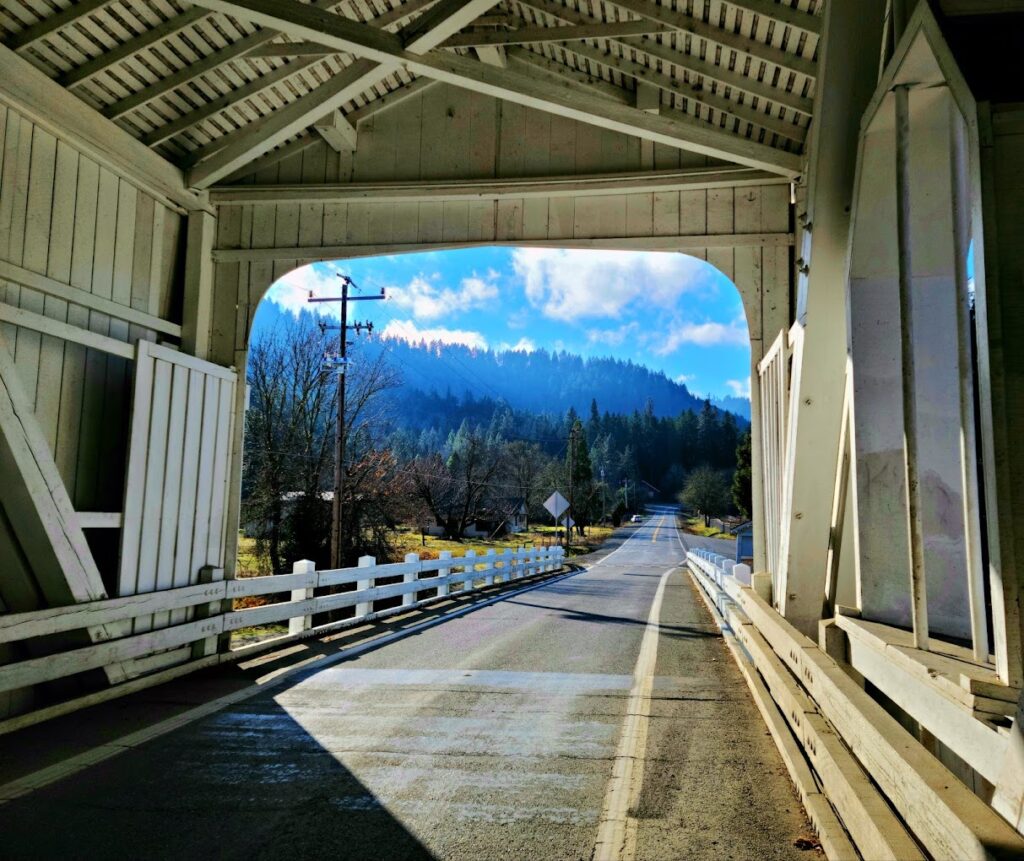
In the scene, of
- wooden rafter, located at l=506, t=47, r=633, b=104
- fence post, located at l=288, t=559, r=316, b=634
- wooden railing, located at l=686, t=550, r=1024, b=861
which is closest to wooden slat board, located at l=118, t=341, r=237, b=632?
fence post, located at l=288, t=559, r=316, b=634

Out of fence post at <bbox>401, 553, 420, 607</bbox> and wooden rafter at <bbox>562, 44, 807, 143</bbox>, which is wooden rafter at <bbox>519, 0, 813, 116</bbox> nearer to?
wooden rafter at <bbox>562, 44, 807, 143</bbox>

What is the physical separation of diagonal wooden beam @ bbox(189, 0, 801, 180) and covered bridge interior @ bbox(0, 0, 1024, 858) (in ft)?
0.09

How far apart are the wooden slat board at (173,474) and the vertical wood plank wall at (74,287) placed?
0.23m

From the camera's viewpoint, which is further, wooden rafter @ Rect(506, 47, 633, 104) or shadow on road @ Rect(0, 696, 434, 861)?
wooden rafter @ Rect(506, 47, 633, 104)

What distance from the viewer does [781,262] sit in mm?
7359

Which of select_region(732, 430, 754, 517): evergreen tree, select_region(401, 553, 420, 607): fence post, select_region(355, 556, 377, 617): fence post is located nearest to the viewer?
select_region(355, 556, 377, 617): fence post

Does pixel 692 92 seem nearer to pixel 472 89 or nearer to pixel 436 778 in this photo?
pixel 472 89

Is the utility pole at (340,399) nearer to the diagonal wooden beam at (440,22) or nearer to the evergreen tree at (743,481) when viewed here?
the diagonal wooden beam at (440,22)

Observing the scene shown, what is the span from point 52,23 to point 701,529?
92.1 m

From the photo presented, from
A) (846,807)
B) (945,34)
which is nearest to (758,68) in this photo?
(945,34)

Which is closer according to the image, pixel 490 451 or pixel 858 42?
pixel 858 42

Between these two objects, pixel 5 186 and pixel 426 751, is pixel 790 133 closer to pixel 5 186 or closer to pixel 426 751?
pixel 426 751

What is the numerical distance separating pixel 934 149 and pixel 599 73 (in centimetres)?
489

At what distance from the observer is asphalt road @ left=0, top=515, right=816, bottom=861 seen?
10.5 ft
